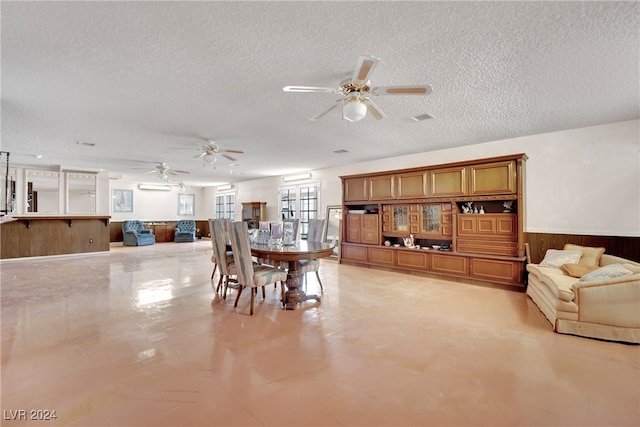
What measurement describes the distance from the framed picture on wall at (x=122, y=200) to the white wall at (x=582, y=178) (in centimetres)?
1260

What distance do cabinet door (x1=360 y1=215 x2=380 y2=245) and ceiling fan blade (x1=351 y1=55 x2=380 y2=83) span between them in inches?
173

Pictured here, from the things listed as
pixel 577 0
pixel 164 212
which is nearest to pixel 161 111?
pixel 577 0

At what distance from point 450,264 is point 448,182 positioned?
151cm

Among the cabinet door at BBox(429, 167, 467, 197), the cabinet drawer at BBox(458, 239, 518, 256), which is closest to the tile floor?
the cabinet drawer at BBox(458, 239, 518, 256)

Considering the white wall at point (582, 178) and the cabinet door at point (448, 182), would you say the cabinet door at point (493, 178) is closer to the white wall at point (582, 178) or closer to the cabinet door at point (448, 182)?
the cabinet door at point (448, 182)

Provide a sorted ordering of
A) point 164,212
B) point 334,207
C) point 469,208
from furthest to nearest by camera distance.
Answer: point 164,212
point 334,207
point 469,208

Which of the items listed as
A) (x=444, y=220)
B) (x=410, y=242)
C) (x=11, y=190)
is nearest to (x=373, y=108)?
(x=444, y=220)

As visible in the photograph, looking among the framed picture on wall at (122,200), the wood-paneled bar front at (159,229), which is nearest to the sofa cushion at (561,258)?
the wood-paneled bar front at (159,229)

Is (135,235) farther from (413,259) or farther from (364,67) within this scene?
(364,67)

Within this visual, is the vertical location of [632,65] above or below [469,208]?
above

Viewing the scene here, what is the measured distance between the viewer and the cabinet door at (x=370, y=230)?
6484mm

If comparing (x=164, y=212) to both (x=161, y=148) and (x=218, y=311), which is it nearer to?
(x=161, y=148)

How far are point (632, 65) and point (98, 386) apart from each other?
5086 millimetres

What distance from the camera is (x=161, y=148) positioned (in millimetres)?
5762
